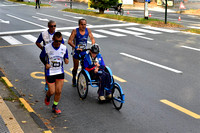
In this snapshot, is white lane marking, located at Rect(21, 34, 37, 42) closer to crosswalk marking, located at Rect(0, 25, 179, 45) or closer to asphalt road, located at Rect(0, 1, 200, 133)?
crosswalk marking, located at Rect(0, 25, 179, 45)

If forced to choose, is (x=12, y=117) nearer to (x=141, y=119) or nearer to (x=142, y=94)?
(x=141, y=119)

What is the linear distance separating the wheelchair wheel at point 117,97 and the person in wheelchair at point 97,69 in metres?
0.16

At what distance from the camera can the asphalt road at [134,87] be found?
22.9ft

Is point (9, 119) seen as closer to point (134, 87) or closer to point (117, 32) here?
point (134, 87)

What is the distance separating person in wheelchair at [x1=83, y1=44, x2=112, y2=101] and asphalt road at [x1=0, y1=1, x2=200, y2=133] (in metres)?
0.44

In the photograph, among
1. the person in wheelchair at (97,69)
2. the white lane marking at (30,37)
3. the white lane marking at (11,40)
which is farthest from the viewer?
the white lane marking at (30,37)

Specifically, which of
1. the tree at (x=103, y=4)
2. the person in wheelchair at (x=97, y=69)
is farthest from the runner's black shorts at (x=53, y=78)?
the tree at (x=103, y=4)

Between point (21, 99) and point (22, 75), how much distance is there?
2.82 meters

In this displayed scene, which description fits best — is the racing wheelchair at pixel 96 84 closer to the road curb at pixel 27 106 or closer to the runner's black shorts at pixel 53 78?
the runner's black shorts at pixel 53 78

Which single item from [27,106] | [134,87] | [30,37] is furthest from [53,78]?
[30,37]

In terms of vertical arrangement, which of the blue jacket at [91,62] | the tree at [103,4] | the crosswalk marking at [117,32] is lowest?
the blue jacket at [91,62]

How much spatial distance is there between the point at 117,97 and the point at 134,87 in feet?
5.82

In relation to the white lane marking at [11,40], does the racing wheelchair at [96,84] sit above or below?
below

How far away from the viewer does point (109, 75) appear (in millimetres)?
7945
